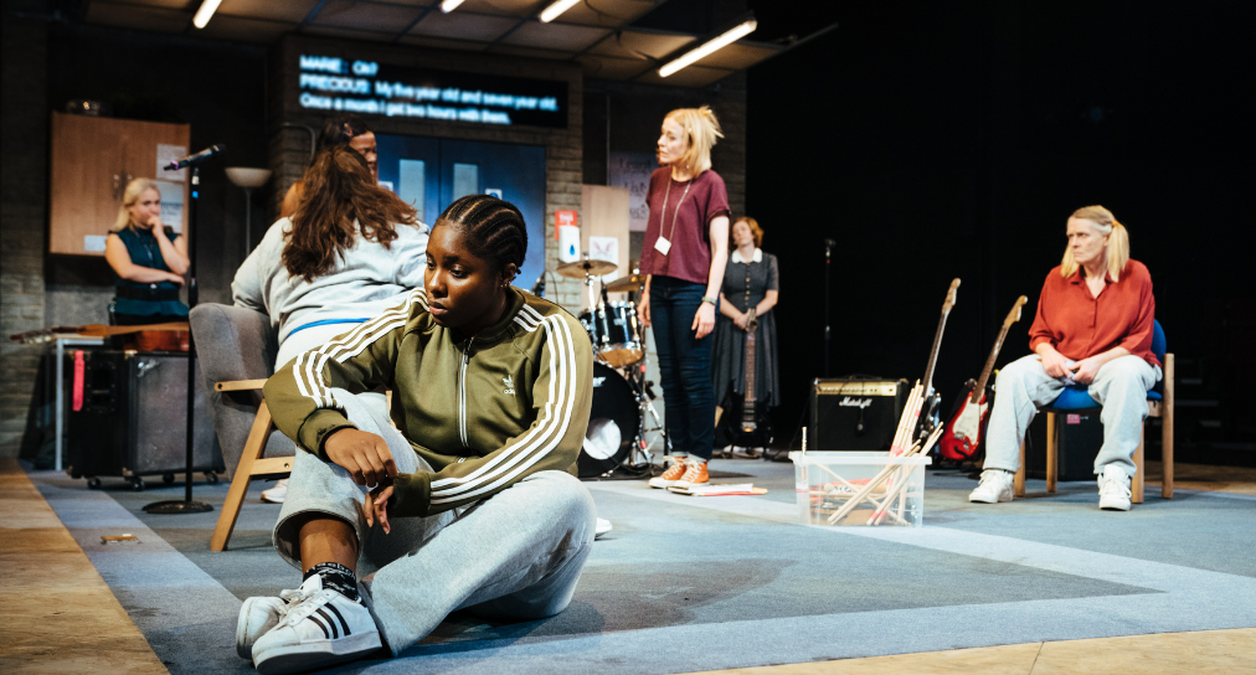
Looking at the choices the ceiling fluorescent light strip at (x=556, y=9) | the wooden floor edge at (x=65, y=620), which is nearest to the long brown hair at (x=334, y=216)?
the wooden floor edge at (x=65, y=620)

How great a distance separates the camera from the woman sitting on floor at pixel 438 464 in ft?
4.51

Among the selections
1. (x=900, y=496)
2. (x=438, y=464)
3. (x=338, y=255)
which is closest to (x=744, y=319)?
(x=900, y=496)

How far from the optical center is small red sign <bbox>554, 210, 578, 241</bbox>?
802cm

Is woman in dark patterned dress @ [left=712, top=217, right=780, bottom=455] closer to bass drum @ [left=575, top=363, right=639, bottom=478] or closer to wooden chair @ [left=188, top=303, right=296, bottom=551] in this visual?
bass drum @ [left=575, top=363, right=639, bottom=478]

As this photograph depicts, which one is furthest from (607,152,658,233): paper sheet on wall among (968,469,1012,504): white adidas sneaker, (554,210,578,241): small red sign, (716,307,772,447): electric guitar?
(968,469,1012,504): white adidas sneaker

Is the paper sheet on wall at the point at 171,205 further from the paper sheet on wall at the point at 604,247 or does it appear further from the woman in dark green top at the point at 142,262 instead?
the paper sheet on wall at the point at 604,247

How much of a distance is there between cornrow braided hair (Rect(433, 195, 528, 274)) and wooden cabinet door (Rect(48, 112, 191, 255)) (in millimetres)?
6007

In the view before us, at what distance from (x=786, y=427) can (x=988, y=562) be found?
277 inches

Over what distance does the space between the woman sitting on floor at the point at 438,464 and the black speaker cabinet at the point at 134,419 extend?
299 cm

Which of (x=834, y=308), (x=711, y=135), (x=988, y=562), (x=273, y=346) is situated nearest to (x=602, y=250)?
(x=834, y=308)

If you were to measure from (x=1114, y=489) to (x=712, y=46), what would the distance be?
4.92m

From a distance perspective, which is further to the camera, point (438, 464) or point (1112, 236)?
point (1112, 236)

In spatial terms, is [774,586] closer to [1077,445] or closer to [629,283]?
[629,283]

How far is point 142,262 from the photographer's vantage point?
212 inches
